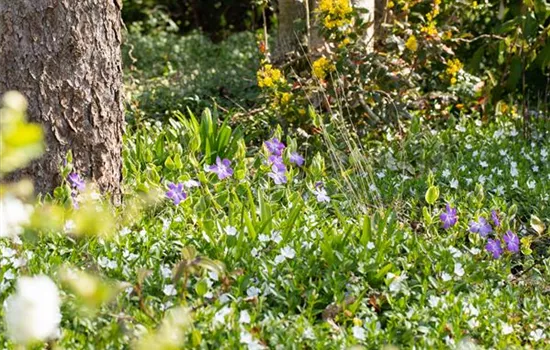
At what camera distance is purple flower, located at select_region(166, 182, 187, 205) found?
3.70 m

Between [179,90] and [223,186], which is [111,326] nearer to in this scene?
[223,186]

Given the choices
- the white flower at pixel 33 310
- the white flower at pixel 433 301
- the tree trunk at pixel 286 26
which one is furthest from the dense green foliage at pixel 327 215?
the tree trunk at pixel 286 26

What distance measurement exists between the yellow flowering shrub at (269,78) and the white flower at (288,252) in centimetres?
178

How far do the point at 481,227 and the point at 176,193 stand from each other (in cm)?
123

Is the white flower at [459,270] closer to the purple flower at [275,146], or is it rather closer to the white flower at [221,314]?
the white flower at [221,314]

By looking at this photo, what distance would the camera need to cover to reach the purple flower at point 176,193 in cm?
370

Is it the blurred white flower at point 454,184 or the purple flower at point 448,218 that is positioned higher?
the purple flower at point 448,218

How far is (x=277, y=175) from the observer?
4.00 meters

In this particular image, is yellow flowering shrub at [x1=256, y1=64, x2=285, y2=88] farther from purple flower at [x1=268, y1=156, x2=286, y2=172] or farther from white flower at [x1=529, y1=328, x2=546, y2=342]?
white flower at [x1=529, y1=328, x2=546, y2=342]

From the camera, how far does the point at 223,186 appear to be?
4098 mm

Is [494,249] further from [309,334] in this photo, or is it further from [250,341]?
[250,341]

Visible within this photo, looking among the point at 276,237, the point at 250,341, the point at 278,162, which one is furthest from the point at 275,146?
the point at 250,341

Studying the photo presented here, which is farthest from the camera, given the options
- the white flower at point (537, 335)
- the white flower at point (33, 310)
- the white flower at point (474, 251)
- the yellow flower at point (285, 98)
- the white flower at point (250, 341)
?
the yellow flower at point (285, 98)

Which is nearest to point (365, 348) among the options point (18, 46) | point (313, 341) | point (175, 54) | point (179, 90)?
point (313, 341)
